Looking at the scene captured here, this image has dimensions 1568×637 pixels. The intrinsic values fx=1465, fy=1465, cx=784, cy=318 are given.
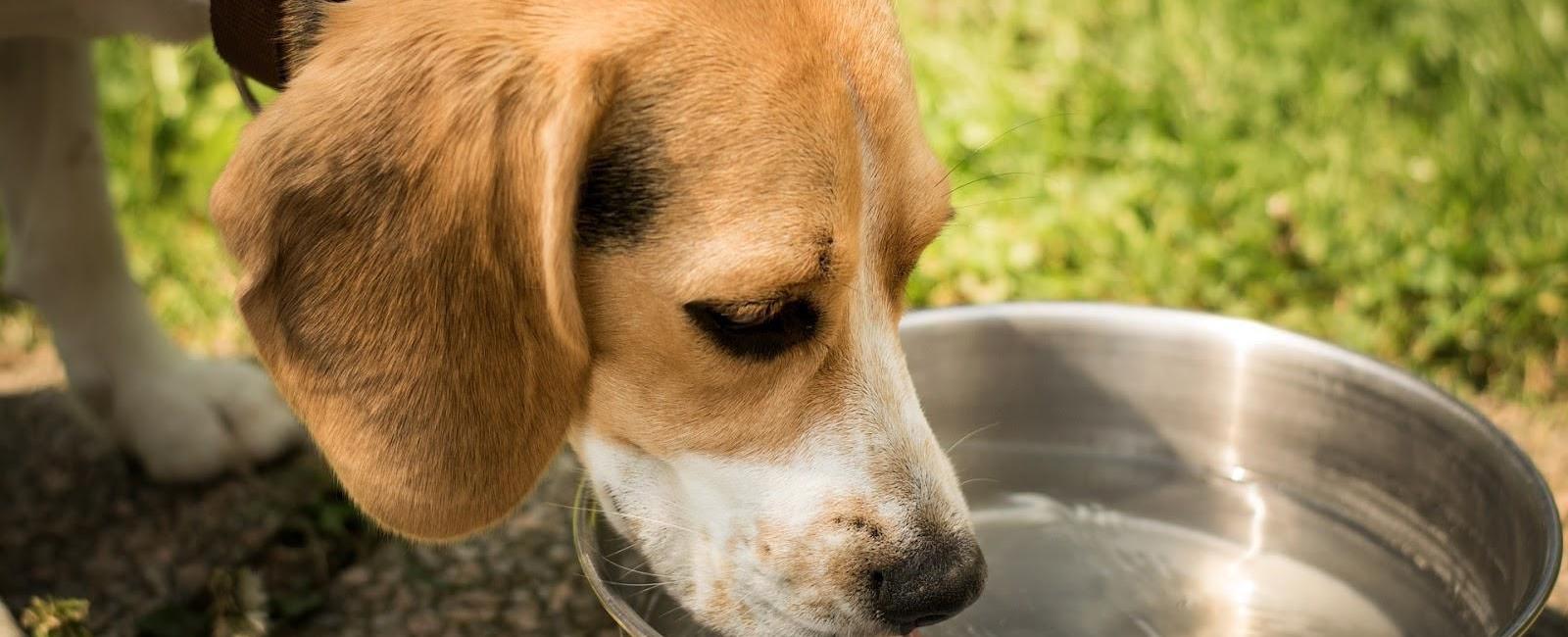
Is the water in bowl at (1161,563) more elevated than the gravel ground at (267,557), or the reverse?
the water in bowl at (1161,563)

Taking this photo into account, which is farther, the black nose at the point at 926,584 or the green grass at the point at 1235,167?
the green grass at the point at 1235,167

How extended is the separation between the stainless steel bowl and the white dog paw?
140 cm

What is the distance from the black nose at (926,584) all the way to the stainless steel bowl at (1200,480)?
0.44 meters

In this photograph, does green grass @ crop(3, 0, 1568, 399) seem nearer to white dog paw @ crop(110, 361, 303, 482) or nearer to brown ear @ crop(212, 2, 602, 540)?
white dog paw @ crop(110, 361, 303, 482)

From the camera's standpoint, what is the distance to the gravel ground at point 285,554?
318 centimetres

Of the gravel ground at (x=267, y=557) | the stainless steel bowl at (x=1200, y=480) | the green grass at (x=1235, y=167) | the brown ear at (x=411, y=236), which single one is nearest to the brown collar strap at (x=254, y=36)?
the brown ear at (x=411, y=236)

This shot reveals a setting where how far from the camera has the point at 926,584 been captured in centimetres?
233

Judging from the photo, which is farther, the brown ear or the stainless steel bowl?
the stainless steel bowl

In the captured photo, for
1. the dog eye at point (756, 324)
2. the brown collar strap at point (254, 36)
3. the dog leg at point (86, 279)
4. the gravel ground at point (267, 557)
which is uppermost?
the brown collar strap at point (254, 36)

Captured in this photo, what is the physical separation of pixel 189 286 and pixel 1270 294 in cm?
329

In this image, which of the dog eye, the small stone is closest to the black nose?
the dog eye

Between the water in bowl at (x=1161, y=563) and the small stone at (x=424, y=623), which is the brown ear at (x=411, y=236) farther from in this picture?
the small stone at (x=424, y=623)

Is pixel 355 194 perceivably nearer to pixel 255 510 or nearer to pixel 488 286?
pixel 488 286

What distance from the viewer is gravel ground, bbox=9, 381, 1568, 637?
3.18 metres
